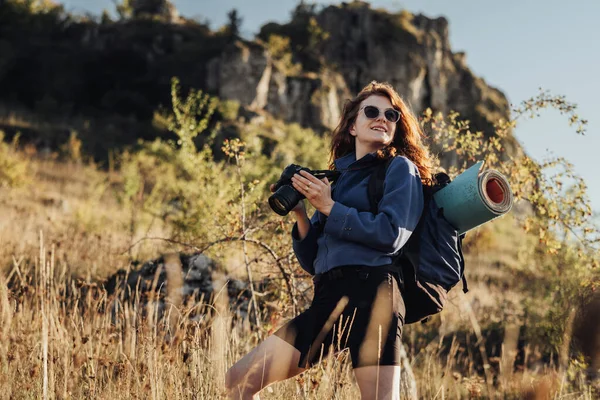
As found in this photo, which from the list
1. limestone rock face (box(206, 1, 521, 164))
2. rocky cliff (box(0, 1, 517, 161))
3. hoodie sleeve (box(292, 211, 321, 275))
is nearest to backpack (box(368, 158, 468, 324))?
hoodie sleeve (box(292, 211, 321, 275))

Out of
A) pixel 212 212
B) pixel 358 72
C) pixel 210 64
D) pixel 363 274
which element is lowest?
pixel 363 274

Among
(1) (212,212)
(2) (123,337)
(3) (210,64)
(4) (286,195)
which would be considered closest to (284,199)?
(4) (286,195)

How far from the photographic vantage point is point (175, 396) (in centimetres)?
257

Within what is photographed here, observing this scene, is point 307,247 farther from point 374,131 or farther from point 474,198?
point 474,198

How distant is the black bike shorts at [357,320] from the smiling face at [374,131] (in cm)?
69

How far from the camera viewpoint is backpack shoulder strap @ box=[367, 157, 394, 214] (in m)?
2.27

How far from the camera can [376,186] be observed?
2.29 m

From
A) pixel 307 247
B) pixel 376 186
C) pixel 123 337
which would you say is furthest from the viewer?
pixel 123 337

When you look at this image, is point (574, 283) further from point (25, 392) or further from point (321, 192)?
point (25, 392)

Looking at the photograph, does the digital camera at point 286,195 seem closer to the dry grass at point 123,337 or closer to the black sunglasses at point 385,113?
the black sunglasses at point 385,113

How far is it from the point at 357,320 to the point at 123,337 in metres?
Result: 3.01

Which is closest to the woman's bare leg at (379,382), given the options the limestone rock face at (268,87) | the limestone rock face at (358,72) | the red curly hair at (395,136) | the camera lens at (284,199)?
the camera lens at (284,199)

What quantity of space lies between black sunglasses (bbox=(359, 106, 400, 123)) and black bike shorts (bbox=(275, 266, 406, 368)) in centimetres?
82

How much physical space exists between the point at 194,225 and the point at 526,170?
4317mm
